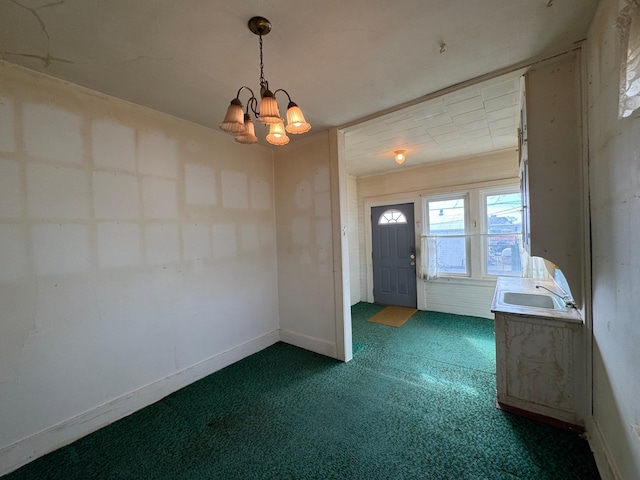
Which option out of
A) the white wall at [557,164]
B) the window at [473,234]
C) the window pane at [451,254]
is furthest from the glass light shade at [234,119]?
the window pane at [451,254]

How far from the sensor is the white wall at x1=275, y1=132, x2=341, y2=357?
287 cm

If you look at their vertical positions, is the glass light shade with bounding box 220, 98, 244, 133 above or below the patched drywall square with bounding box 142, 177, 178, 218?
above

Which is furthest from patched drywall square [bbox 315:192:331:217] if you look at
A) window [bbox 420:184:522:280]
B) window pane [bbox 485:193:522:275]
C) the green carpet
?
window pane [bbox 485:193:522:275]

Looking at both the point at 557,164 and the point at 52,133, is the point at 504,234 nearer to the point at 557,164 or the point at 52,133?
the point at 557,164

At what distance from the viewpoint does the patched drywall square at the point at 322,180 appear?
2.85 m

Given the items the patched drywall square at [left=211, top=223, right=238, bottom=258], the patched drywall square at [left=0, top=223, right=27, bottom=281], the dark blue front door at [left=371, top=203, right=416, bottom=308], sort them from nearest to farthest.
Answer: the patched drywall square at [left=0, top=223, right=27, bottom=281] < the patched drywall square at [left=211, top=223, right=238, bottom=258] < the dark blue front door at [left=371, top=203, right=416, bottom=308]

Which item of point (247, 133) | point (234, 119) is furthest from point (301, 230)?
point (234, 119)

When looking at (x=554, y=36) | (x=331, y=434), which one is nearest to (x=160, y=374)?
(x=331, y=434)

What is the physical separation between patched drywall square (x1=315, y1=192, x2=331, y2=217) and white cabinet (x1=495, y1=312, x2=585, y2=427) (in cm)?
185

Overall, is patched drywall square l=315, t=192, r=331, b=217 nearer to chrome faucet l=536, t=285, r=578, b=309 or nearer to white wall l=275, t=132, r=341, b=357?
white wall l=275, t=132, r=341, b=357

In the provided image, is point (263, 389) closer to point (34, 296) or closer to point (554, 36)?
point (34, 296)

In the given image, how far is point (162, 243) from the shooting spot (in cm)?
228

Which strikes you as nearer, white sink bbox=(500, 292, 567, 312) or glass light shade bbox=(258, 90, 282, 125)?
glass light shade bbox=(258, 90, 282, 125)

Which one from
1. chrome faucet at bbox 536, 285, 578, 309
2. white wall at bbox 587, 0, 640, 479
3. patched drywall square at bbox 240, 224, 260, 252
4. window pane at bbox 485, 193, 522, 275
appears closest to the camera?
white wall at bbox 587, 0, 640, 479
